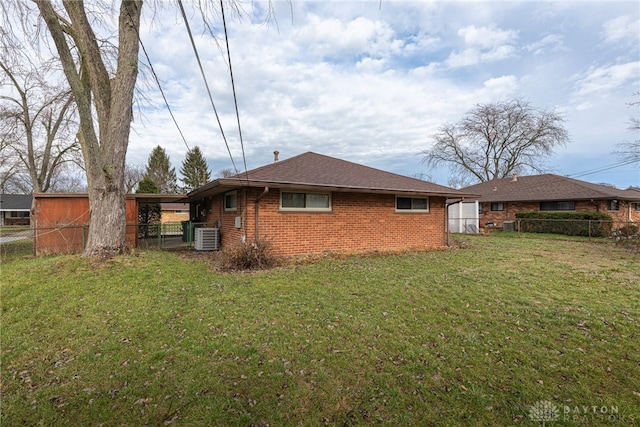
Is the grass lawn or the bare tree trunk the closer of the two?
the grass lawn

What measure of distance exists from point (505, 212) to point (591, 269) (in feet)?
48.3

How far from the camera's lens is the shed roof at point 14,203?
33.8 metres

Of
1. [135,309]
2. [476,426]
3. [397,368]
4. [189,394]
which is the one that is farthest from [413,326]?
[135,309]

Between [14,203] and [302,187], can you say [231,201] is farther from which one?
[14,203]

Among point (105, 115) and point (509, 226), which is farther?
point (509, 226)

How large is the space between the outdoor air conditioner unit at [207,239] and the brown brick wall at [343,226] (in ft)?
1.10

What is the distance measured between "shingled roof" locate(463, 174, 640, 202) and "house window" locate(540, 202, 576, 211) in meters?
0.60

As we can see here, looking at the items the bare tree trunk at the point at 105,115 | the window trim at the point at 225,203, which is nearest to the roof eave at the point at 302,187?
the window trim at the point at 225,203

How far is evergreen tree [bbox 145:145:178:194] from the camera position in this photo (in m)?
41.1

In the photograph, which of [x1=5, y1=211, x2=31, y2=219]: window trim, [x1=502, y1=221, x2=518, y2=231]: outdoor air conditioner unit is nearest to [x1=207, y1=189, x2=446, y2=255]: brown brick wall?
[x1=502, y1=221, x2=518, y2=231]: outdoor air conditioner unit

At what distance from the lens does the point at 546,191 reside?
773 inches

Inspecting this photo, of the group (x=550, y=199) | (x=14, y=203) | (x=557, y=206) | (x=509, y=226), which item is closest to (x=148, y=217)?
(x=509, y=226)

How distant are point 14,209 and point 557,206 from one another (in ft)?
174

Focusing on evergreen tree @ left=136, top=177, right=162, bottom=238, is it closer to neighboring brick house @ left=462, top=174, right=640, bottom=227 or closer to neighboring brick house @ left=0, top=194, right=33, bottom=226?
neighboring brick house @ left=462, top=174, right=640, bottom=227
